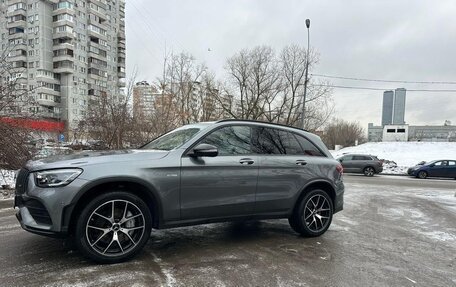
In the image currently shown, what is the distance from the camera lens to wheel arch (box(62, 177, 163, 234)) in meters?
3.87

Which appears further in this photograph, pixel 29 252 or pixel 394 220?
pixel 394 220

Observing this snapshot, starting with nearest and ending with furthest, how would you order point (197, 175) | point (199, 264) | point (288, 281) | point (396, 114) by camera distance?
1. point (288, 281)
2. point (199, 264)
3. point (197, 175)
4. point (396, 114)

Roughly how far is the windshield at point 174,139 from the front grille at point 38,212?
5.14 ft

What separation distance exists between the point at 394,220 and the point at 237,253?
4.38 m

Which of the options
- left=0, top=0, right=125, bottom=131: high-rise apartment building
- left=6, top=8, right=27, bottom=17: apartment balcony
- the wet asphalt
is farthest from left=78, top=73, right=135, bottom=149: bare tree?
left=6, top=8, right=27, bottom=17: apartment balcony

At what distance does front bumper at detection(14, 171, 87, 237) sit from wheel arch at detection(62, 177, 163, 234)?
5 cm

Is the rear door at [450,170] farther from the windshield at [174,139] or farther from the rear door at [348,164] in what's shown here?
the windshield at [174,139]

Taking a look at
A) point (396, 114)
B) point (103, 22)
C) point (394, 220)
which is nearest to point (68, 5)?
point (103, 22)

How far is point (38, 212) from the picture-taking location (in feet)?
12.8

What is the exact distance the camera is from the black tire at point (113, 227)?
3.97 meters

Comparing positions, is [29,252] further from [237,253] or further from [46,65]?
[46,65]

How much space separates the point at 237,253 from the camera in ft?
15.4

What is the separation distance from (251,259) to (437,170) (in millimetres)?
25660

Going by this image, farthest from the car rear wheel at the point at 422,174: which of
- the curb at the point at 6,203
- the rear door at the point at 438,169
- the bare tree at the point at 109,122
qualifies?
the curb at the point at 6,203
